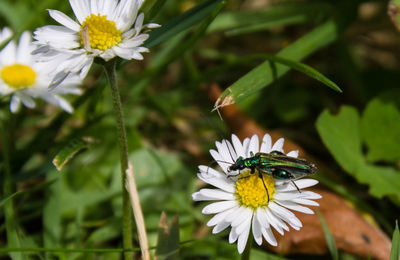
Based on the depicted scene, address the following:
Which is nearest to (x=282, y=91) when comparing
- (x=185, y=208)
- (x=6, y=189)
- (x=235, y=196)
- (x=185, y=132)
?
(x=185, y=132)

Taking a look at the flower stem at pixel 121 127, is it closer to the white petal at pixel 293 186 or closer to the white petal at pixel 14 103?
the white petal at pixel 293 186

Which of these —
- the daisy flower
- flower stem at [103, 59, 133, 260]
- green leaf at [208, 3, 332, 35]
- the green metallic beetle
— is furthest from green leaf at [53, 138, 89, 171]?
green leaf at [208, 3, 332, 35]

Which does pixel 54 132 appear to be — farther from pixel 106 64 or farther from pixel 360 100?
pixel 360 100

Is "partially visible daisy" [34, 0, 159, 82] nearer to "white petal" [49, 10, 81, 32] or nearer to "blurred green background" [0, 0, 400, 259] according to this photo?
"white petal" [49, 10, 81, 32]

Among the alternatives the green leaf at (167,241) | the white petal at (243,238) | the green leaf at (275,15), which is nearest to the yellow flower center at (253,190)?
the white petal at (243,238)

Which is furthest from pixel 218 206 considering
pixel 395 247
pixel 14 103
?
pixel 14 103

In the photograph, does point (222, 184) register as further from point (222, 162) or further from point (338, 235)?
point (338, 235)
